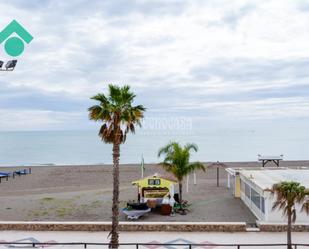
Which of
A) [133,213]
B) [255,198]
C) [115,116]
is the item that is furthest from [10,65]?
[255,198]

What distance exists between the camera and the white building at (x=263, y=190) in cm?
1956

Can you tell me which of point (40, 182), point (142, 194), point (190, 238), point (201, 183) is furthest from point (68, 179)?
point (190, 238)

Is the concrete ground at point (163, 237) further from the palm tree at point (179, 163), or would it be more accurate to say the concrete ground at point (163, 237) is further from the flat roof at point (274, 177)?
the palm tree at point (179, 163)

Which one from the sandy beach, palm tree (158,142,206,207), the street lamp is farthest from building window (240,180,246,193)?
the street lamp

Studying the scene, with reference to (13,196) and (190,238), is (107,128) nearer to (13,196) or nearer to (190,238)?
(190,238)

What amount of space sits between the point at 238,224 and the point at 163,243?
3.98 m

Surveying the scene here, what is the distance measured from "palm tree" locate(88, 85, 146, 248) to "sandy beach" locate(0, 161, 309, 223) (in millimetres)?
8513

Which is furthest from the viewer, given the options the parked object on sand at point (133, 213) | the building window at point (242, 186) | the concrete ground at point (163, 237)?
the building window at point (242, 186)

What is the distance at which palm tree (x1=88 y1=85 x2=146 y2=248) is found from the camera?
15.2 meters

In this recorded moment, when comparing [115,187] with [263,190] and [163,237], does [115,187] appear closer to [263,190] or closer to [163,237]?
[163,237]

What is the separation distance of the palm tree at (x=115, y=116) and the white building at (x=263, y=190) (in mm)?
6372

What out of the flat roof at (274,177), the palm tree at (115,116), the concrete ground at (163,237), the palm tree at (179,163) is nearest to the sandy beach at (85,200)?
the flat roof at (274,177)

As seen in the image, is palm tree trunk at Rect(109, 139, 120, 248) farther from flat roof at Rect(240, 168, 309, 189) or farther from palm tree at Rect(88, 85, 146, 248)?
flat roof at Rect(240, 168, 309, 189)

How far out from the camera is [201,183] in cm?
3759
